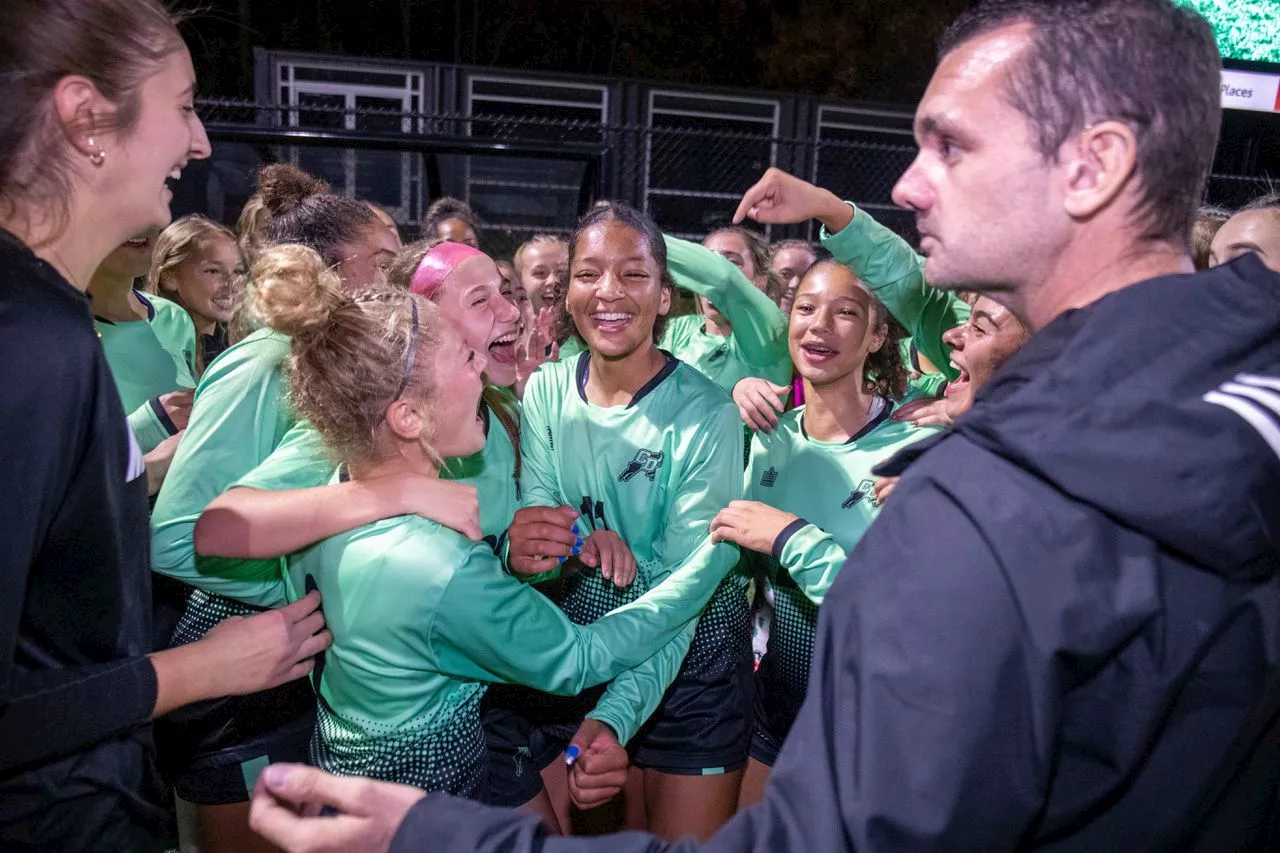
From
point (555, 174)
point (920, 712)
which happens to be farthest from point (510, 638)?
point (555, 174)

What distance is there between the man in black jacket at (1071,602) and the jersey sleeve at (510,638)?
79cm

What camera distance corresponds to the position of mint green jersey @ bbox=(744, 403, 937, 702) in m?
2.84

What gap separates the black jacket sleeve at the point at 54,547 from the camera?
3.78ft

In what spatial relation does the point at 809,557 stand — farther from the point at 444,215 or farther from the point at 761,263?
the point at 444,215

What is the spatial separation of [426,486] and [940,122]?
1204 millimetres

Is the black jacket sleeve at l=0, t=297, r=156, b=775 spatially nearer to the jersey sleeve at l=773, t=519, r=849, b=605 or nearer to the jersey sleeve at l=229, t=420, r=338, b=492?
the jersey sleeve at l=229, t=420, r=338, b=492

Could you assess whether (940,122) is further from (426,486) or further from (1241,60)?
(1241,60)

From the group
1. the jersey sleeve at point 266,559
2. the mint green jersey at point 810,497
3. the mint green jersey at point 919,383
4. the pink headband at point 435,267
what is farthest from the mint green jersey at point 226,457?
the mint green jersey at point 919,383

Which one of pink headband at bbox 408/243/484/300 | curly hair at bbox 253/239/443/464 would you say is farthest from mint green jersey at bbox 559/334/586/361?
curly hair at bbox 253/239/443/464

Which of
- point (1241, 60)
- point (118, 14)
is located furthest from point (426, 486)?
point (1241, 60)

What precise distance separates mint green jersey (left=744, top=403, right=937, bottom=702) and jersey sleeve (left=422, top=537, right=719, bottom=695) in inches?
32.9

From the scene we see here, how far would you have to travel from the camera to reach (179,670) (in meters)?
1.42

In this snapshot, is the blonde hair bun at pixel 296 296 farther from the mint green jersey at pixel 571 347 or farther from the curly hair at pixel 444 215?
the curly hair at pixel 444 215

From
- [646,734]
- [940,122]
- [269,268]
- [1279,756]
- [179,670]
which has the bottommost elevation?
[646,734]
